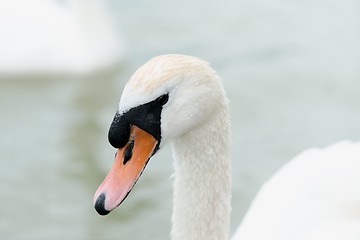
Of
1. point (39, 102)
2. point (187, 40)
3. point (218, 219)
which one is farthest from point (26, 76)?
point (218, 219)

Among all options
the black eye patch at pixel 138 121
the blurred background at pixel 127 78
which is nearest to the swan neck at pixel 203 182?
the black eye patch at pixel 138 121

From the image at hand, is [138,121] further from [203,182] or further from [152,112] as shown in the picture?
[203,182]

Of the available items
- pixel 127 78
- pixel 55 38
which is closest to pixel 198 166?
pixel 127 78

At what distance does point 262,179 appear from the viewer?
5344 mm

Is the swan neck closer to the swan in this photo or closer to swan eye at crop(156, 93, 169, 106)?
the swan

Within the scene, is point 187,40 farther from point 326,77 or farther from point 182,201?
point 182,201

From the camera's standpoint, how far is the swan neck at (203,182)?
3096 millimetres

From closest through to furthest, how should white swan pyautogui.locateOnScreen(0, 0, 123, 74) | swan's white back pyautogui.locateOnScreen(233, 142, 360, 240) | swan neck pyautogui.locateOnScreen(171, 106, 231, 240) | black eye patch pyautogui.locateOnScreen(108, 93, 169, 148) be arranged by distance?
black eye patch pyautogui.locateOnScreen(108, 93, 169, 148) < swan neck pyautogui.locateOnScreen(171, 106, 231, 240) < swan's white back pyautogui.locateOnScreen(233, 142, 360, 240) < white swan pyautogui.locateOnScreen(0, 0, 123, 74)

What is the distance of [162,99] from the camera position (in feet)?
9.37

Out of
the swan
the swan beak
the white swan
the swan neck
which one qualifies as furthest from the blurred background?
the swan beak

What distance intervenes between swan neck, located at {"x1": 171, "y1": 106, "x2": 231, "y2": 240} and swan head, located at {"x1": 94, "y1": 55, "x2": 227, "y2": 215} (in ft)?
0.41

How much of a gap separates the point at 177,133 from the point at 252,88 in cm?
337

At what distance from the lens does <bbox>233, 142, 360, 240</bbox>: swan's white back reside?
11.9 ft

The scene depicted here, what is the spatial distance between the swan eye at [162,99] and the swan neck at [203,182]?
0.72 feet
